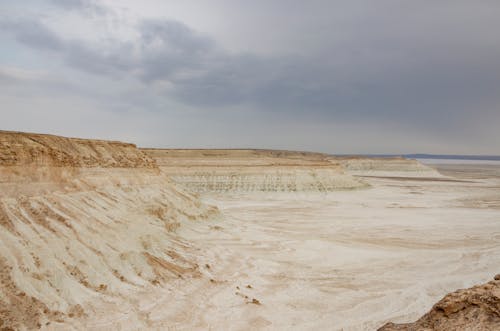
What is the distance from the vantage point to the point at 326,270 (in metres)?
16.2

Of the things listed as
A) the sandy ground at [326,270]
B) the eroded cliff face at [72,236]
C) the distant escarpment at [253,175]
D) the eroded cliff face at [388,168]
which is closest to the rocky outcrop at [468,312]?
the sandy ground at [326,270]

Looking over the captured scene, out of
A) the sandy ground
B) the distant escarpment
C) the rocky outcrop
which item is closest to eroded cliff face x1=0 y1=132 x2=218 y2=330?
the sandy ground

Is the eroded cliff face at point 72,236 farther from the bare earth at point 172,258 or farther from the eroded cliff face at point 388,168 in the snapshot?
the eroded cliff face at point 388,168

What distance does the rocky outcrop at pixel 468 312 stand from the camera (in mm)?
5645

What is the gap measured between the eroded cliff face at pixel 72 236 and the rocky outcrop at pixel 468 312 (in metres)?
7.61

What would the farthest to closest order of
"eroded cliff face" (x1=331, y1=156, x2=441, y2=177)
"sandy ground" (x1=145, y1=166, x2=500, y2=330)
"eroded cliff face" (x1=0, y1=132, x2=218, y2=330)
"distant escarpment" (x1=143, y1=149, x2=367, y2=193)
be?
"eroded cliff face" (x1=331, y1=156, x2=441, y2=177) → "distant escarpment" (x1=143, y1=149, x2=367, y2=193) → "sandy ground" (x1=145, y1=166, x2=500, y2=330) → "eroded cliff face" (x1=0, y1=132, x2=218, y2=330)

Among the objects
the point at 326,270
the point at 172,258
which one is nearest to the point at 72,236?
the point at 172,258

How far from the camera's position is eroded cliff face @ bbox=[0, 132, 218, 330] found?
9633 millimetres

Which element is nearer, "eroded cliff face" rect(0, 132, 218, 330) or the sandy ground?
"eroded cliff face" rect(0, 132, 218, 330)

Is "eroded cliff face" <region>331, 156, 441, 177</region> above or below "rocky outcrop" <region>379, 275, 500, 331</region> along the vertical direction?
below

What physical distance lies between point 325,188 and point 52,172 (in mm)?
45794

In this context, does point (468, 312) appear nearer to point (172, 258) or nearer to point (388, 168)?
point (172, 258)

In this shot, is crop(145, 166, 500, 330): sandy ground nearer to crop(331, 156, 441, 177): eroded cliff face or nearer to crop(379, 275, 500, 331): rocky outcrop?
crop(379, 275, 500, 331): rocky outcrop

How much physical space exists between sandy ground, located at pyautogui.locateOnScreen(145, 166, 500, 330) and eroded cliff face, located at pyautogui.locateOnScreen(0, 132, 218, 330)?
1391 mm
